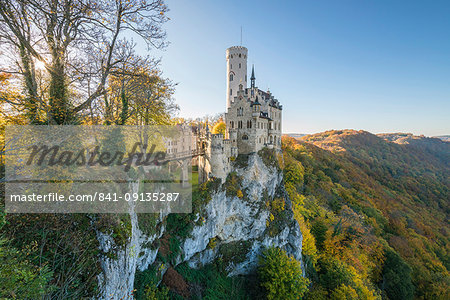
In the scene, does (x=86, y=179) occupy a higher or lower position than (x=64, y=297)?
higher

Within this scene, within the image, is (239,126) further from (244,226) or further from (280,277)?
(280,277)

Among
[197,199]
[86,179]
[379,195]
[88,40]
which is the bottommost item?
[379,195]

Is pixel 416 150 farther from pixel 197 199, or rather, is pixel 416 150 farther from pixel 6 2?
pixel 6 2

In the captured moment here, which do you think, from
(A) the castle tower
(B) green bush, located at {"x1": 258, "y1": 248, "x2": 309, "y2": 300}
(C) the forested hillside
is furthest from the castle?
(C) the forested hillside

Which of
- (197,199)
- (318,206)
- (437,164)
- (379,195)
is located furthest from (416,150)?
(197,199)

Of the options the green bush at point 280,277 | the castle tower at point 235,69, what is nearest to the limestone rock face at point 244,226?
the green bush at point 280,277

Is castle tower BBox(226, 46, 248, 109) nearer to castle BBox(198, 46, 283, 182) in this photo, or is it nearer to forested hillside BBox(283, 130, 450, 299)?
castle BBox(198, 46, 283, 182)
